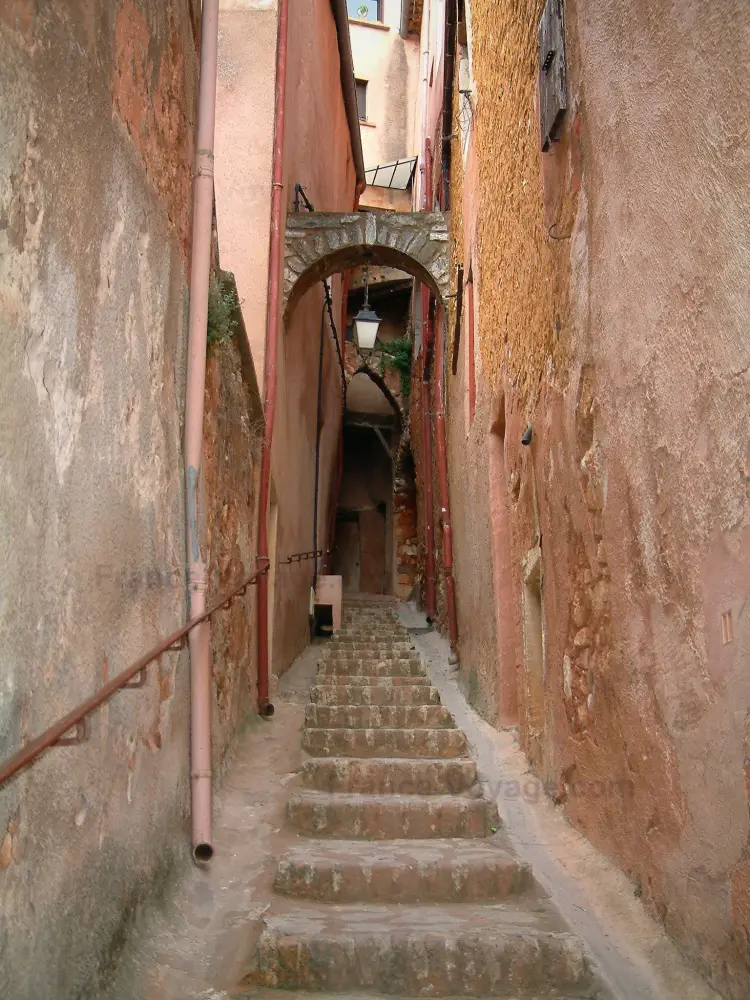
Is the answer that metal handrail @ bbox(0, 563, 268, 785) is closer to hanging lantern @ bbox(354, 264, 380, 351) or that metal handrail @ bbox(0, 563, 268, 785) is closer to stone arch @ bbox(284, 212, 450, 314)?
stone arch @ bbox(284, 212, 450, 314)

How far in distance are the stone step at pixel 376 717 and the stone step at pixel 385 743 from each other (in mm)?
353

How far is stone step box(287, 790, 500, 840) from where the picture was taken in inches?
151

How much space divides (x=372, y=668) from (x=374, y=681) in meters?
0.66

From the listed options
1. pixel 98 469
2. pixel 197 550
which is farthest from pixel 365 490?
pixel 98 469

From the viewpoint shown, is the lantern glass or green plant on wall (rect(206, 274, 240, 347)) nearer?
green plant on wall (rect(206, 274, 240, 347))

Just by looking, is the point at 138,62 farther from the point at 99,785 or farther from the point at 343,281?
the point at 343,281

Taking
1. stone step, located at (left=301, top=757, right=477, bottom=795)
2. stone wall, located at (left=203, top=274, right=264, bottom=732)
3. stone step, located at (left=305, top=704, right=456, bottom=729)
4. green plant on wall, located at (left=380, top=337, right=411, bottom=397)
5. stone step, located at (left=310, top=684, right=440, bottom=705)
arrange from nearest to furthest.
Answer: stone wall, located at (left=203, top=274, right=264, bottom=732) → stone step, located at (left=301, top=757, right=477, bottom=795) → stone step, located at (left=305, top=704, right=456, bottom=729) → stone step, located at (left=310, top=684, right=440, bottom=705) → green plant on wall, located at (left=380, top=337, right=411, bottom=397)

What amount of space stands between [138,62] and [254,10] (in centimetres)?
498

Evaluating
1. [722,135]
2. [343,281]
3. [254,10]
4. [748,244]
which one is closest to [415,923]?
[748,244]

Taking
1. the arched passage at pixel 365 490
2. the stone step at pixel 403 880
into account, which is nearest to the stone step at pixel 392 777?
the stone step at pixel 403 880

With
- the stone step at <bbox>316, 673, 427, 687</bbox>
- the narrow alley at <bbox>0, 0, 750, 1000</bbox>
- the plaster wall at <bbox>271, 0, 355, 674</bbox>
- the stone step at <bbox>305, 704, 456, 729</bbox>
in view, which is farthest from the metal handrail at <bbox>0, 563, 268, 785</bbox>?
the plaster wall at <bbox>271, 0, 355, 674</bbox>

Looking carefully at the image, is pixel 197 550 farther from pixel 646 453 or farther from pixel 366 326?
pixel 366 326

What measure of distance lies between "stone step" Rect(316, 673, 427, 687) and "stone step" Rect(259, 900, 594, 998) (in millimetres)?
3177

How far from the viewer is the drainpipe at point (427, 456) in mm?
10586
